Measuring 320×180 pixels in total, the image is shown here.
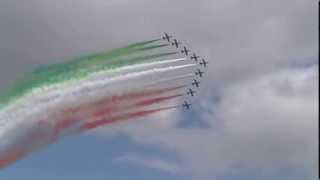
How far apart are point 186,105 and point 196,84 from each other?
54.4 feet

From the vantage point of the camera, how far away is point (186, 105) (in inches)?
3907

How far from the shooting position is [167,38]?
335 feet

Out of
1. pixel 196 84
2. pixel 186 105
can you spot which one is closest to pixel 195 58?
pixel 196 84

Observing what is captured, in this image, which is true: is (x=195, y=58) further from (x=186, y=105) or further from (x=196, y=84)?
(x=186, y=105)

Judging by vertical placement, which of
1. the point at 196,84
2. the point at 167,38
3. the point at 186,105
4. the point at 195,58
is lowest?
the point at 186,105

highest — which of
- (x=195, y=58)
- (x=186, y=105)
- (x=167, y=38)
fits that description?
(x=167, y=38)

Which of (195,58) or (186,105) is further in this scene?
(195,58)

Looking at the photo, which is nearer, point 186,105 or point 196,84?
point 186,105

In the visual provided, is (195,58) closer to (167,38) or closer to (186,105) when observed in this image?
(167,38)

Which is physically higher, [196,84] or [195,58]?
[195,58]

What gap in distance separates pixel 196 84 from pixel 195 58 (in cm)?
1528

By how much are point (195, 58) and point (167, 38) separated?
20324 millimetres

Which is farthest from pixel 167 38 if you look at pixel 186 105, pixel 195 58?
pixel 186 105

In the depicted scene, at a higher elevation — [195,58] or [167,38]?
[167,38]
